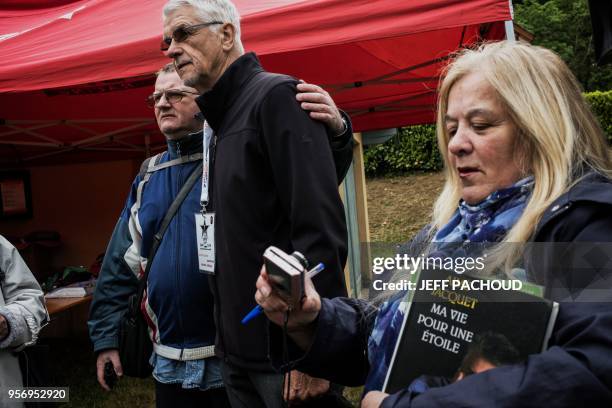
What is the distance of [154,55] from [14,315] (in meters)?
1.32

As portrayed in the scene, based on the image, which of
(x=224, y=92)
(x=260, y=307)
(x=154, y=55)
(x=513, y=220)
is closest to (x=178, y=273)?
(x=224, y=92)

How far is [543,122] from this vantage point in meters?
0.95

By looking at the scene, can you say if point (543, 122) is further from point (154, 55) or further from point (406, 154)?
point (406, 154)

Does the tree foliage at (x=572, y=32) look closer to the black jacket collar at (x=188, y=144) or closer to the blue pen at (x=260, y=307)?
the black jacket collar at (x=188, y=144)

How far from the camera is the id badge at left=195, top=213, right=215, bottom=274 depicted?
1754 mm

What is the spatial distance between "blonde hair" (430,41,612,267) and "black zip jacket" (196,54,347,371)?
59 cm

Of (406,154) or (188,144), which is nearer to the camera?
(188,144)

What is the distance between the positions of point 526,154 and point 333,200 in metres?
0.67

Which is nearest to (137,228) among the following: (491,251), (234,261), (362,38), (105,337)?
(105,337)

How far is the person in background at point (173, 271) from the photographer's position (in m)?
1.98

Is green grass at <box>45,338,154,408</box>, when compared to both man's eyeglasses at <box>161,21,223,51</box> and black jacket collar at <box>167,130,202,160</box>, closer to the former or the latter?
A: black jacket collar at <box>167,130,202,160</box>

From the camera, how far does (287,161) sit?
5.07 feet

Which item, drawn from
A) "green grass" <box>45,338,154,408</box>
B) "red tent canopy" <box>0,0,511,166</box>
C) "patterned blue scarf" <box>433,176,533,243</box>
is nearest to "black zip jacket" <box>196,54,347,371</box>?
"patterned blue scarf" <box>433,176,533,243</box>
